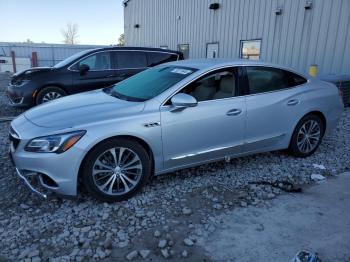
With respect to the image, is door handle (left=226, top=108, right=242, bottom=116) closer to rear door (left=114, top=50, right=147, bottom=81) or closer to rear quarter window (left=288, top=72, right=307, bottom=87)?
rear quarter window (left=288, top=72, right=307, bottom=87)

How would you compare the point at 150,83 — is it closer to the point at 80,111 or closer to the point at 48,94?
the point at 80,111

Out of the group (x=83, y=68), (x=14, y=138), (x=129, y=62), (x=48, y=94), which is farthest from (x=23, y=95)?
(x=14, y=138)

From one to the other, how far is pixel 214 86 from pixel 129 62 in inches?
186

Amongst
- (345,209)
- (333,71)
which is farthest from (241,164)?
(333,71)

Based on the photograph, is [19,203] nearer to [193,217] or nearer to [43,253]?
[43,253]

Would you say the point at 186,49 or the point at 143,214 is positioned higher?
the point at 186,49

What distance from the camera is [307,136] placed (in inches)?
185

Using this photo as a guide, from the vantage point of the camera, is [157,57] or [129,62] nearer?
[129,62]

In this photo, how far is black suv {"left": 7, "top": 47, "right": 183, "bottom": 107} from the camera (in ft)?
23.3

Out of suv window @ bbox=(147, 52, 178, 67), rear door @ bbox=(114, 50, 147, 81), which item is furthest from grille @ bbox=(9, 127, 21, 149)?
suv window @ bbox=(147, 52, 178, 67)

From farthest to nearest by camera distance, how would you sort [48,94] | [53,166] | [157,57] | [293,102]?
[157,57] → [48,94] → [293,102] → [53,166]

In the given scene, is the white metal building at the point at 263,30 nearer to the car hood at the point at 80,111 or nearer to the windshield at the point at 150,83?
the windshield at the point at 150,83

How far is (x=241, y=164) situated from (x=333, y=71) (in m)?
6.48

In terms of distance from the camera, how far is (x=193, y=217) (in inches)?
123
